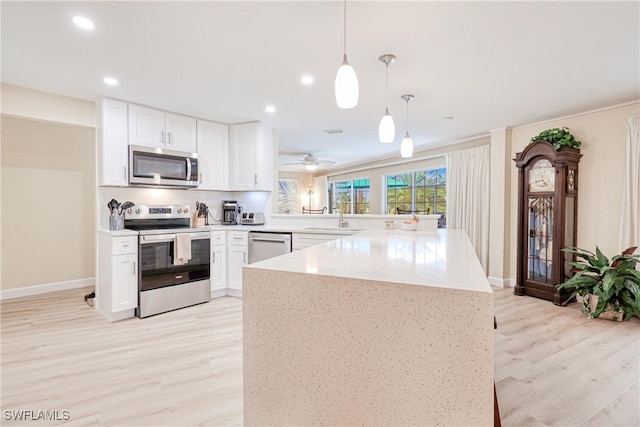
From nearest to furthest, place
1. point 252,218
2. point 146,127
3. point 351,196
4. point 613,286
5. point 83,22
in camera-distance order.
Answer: point 83,22, point 613,286, point 146,127, point 252,218, point 351,196

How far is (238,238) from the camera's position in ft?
13.7

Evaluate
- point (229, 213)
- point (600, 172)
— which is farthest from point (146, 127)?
point (600, 172)

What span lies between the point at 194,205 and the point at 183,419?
10.3 feet

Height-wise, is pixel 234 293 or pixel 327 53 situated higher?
pixel 327 53

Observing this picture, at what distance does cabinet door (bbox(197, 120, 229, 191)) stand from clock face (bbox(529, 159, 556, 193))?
4.14 m

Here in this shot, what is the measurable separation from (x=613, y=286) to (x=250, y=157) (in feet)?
14.5

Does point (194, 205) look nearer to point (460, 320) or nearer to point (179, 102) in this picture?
point (179, 102)

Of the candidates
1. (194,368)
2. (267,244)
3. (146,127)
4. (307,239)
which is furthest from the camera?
(267,244)

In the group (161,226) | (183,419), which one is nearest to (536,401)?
(183,419)

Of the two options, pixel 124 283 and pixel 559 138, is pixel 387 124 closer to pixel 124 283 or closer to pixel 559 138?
pixel 559 138

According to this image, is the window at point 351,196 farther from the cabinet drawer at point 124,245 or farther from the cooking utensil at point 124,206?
the cabinet drawer at point 124,245

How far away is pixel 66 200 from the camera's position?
4.58 metres

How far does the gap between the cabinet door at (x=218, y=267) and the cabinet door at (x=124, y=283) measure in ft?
2.97

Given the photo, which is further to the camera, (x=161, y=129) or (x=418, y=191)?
(x=418, y=191)
